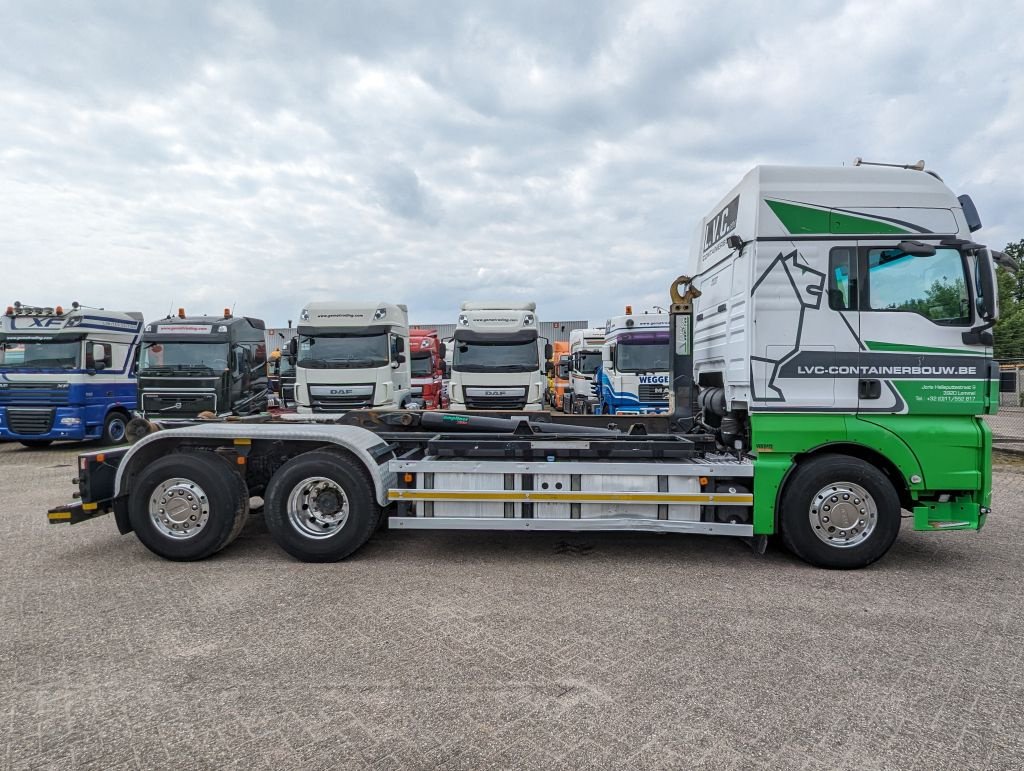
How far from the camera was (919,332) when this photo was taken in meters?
4.86

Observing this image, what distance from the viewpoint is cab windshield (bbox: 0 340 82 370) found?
13164mm

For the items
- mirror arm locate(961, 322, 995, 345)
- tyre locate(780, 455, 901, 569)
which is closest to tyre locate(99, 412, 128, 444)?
tyre locate(780, 455, 901, 569)

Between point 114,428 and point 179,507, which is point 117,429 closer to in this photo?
point 114,428

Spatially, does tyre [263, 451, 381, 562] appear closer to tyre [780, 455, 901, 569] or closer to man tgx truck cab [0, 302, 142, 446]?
tyre [780, 455, 901, 569]

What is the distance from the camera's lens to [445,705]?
2.96 metres

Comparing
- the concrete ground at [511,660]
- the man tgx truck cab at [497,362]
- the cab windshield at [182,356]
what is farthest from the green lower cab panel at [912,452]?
the cab windshield at [182,356]

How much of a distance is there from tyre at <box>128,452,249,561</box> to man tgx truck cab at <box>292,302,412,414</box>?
20.7ft

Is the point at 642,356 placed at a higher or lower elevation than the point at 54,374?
higher

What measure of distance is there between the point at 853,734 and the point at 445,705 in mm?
1884

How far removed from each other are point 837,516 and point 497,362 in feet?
28.2

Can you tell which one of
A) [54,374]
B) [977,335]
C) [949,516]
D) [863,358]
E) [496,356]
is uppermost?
[496,356]

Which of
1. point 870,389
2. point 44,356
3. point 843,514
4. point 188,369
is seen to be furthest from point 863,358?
point 44,356

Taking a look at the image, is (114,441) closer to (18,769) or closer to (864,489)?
(18,769)

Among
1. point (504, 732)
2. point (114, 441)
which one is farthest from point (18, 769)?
point (114, 441)
